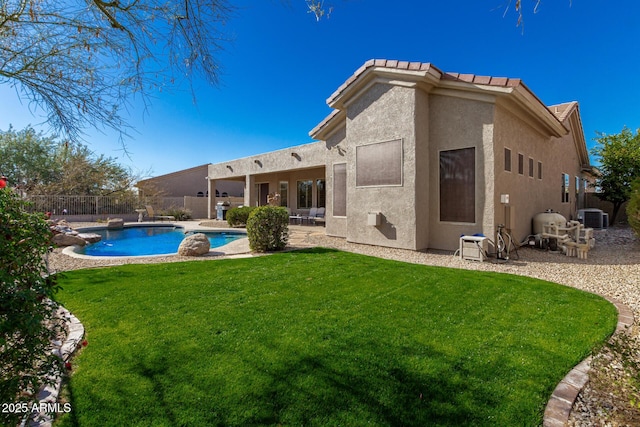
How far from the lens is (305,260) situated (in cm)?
916

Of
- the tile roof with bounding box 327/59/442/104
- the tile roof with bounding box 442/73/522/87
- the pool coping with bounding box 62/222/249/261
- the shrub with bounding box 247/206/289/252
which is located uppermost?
the tile roof with bounding box 327/59/442/104

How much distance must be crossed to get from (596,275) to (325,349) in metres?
8.19

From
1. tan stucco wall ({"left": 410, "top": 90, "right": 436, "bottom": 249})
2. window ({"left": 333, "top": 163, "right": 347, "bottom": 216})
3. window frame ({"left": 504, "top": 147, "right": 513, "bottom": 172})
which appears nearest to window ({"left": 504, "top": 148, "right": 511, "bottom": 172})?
window frame ({"left": 504, "top": 147, "right": 513, "bottom": 172})

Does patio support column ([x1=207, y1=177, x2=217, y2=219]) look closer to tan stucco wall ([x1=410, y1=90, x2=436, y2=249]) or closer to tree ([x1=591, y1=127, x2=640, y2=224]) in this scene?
tan stucco wall ([x1=410, y1=90, x2=436, y2=249])

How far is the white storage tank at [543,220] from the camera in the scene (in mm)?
12172

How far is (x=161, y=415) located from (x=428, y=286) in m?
5.32

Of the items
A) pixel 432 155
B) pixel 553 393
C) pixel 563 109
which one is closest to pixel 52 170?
pixel 432 155

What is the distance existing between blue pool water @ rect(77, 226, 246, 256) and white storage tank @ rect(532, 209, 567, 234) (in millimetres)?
14190

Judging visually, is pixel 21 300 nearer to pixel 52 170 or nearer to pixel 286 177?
pixel 286 177

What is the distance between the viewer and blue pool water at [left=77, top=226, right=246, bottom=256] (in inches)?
554

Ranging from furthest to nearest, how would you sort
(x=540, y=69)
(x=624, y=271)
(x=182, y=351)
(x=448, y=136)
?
(x=540, y=69), (x=448, y=136), (x=624, y=271), (x=182, y=351)

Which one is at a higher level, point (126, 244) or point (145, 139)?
point (145, 139)

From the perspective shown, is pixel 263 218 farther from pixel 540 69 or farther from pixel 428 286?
pixel 540 69

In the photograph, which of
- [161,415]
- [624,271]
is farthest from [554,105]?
[161,415]
